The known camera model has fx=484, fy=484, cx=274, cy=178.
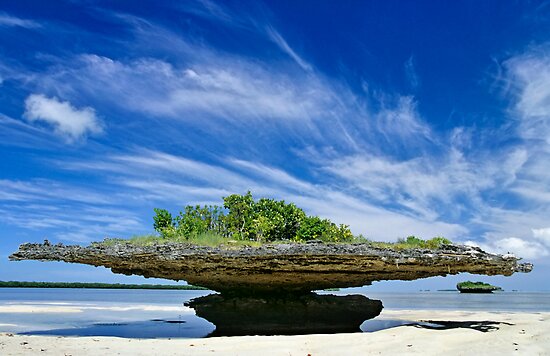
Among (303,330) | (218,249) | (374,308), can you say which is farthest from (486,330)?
(218,249)

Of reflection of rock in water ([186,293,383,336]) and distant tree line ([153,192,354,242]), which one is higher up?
distant tree line ([153,192,354,242])

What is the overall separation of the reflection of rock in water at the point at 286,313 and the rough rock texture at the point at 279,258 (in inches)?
79.6

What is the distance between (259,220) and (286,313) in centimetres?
1235

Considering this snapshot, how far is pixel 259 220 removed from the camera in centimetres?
2947

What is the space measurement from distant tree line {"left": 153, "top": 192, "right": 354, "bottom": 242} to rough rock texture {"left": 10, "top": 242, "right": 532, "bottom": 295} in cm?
1283

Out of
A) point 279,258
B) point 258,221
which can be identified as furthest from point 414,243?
point 258,221

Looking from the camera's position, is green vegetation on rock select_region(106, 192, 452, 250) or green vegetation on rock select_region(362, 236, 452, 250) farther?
green vegetation on rock select_region(106, 192, 452, 250)

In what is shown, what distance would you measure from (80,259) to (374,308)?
10.5 meters

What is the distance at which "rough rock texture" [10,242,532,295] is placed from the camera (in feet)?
45.8

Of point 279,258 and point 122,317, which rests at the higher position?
point 279,258

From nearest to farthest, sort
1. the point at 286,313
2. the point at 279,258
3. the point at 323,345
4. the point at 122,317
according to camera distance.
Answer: the point at 323,345
the point at 279,258
the point at 286,313
the point at 122,317

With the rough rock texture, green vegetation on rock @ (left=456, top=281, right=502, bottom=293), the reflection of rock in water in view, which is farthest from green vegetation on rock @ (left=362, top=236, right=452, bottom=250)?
green vegetation on rock @ (left=456, top=281, right=502, bottom=293)

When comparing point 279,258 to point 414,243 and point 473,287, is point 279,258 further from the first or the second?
point 473,287

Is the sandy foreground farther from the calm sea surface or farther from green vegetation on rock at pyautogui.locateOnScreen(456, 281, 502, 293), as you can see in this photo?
green vegetation on rock at pyautogui.locateOnScreen(456, 281, 502, 293)
